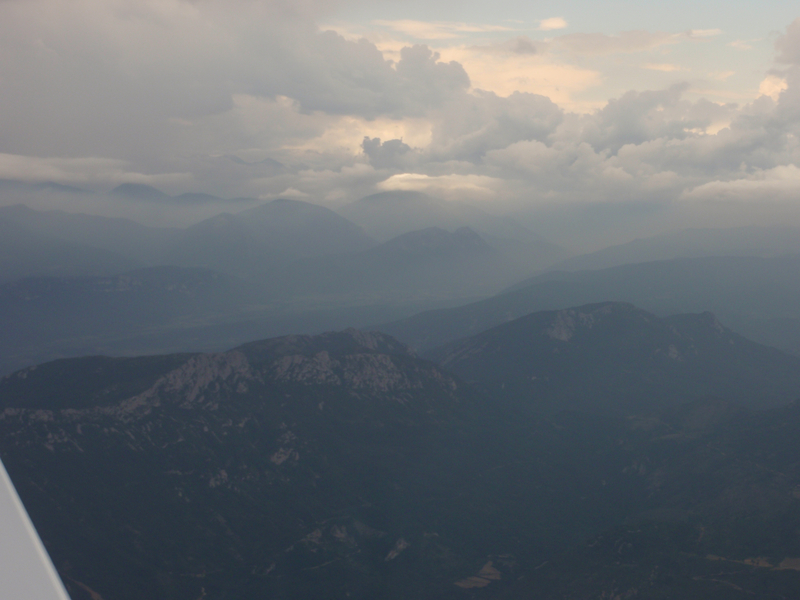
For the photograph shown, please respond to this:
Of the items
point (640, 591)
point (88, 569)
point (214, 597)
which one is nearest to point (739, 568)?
point (640, 591)

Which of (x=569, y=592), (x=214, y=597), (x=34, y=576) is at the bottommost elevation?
(x=569, y=592)

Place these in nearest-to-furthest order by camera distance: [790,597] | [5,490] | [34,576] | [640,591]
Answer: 1. [34,576]
2. [5,490]
3. [790,597]
4. [640,591]

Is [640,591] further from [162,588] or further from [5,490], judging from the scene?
[5,490]

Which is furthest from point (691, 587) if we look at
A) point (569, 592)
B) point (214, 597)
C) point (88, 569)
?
point (88, 569)

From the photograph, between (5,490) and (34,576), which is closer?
(34,576)

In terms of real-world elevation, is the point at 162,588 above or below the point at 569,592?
above

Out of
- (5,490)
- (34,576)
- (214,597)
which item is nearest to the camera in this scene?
(34,576)

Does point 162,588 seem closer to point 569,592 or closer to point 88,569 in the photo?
point 88,569

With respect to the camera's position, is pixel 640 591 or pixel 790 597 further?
pixel 640 591

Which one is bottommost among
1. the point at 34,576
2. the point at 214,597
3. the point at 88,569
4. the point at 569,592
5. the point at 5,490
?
the point at 569,592
